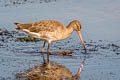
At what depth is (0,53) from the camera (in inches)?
437

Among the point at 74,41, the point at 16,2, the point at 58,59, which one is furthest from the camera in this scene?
the point at 16,2

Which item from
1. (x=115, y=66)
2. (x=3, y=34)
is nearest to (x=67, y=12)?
(x=3, y=34)

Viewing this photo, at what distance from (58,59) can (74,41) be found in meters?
2.67

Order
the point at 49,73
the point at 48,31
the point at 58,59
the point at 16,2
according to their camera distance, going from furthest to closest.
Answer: the point at 16,2
the point at 48,31
the point at 58,59
the point at 49,73

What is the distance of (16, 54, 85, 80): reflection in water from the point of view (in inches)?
335

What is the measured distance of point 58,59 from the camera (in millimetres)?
10773

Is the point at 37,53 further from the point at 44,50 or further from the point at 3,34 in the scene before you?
the point at 3,34

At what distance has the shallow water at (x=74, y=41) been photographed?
9492 mm

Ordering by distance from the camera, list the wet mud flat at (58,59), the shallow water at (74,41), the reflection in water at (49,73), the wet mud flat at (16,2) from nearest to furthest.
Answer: the reflection in water at (49,73) < the wet mud flat at (58,59) < the shallow water at (74,41) < the wet mud flat at (16,2)

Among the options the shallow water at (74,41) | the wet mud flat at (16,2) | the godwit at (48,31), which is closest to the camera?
the shallow water at (74,41)

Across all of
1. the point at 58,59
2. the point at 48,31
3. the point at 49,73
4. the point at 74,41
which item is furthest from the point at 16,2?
the point at 49,73

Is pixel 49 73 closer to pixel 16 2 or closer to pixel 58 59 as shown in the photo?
pixel 58 59

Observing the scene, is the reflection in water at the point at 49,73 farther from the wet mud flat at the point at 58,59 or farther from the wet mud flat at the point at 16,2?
the wet mud flat at the point at 16,2

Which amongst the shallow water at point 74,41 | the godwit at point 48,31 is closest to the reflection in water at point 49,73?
the shallow water at point 74,41
